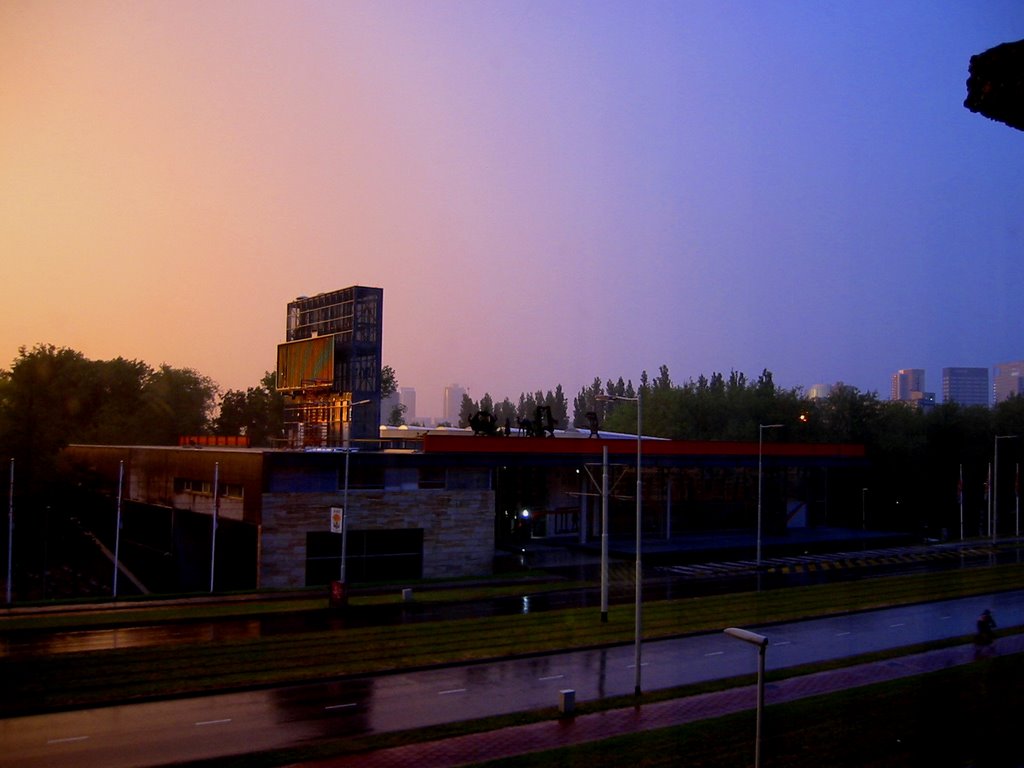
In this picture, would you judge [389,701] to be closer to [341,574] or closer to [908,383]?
[341,574]

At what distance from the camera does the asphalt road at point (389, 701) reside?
18391mm

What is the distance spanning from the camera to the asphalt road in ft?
60.3

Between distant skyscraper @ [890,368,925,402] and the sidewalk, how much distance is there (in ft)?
292

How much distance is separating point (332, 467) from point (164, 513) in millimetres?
17448

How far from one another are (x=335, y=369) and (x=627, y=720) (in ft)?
119

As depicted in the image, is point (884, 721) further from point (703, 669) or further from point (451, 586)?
point (451, 586)

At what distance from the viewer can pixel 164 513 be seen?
55188 mm

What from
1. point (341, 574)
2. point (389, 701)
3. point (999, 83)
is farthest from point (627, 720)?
point (341, 574)

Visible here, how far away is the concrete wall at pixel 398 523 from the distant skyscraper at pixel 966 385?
6834 centimetres

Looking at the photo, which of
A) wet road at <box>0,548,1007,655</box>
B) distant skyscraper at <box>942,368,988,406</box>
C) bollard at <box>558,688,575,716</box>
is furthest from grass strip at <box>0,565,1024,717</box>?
distant skyscraper at <box>942,368,988,406</box>

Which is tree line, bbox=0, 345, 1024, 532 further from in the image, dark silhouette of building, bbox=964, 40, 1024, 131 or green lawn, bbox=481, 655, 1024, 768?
dark silhouette of building, bbox=964, 40, 1024, 131

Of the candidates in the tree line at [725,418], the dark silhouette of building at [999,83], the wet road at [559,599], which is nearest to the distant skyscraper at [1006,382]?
the tree line at [725,418]

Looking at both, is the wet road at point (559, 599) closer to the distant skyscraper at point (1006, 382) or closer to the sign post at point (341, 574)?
the sign post at point (341, 574)

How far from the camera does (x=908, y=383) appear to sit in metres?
112
